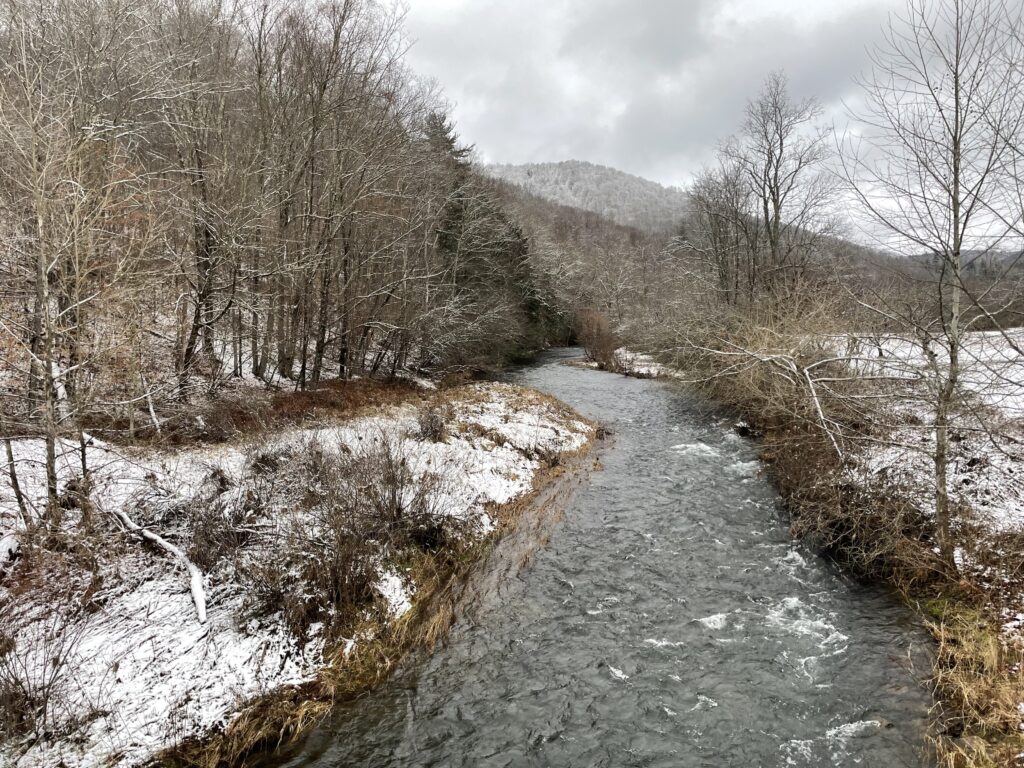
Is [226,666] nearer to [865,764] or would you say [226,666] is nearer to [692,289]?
[865,764]

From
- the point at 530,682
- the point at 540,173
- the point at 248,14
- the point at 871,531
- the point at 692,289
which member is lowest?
the point at 530,682

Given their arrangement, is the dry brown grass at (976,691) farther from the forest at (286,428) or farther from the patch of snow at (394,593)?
the patch of snow at (394,593)

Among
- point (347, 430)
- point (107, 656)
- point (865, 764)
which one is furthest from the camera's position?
point (347, 430)

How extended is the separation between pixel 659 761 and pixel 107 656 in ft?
17.9

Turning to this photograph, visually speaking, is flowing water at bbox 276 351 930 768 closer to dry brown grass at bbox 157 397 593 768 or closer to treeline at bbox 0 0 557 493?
dry brown grass at bbox 157 397 593 768

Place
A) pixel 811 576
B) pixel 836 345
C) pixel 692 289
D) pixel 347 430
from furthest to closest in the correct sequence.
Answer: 1. pixel 692 289
2. pixel 836 345
3. pixel 347 430
4. pixel 811 576

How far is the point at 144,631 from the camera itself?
542 centimetres

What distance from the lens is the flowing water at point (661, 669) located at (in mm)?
4801

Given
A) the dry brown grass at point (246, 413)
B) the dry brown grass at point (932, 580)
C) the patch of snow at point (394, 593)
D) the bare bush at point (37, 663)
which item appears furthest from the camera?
the dry brown grass at point (246, 413)

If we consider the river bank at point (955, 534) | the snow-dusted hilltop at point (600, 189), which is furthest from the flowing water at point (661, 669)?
the snow-dusted hilltop at point (600, 189)

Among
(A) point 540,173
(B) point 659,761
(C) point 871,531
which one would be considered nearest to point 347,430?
(B) point 659,761

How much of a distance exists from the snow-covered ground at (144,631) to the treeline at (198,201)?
113 centimetres

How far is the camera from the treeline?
623cm

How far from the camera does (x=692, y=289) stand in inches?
1108
